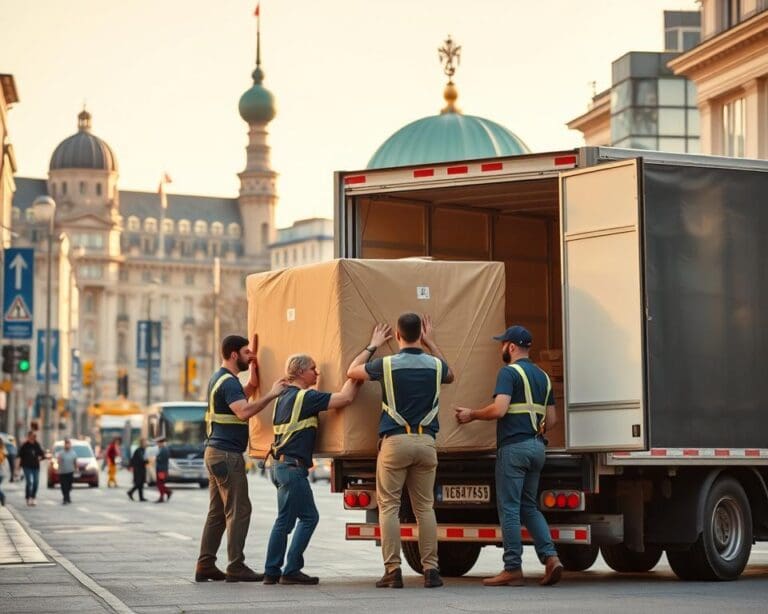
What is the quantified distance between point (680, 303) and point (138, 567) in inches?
236

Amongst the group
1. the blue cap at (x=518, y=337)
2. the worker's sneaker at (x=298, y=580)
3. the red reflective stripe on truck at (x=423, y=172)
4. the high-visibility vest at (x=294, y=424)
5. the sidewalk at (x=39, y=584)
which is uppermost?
the red reflective stripe on truck at (x=423, y=172)

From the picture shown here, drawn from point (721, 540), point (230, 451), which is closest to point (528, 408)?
point (721, 540)

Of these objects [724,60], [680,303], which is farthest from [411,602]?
[724,60]

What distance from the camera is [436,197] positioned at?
1559cm

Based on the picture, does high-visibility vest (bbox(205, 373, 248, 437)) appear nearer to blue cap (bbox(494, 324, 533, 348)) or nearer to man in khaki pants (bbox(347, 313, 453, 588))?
man in khaki pants (bbox(347, 313, 453, 588))

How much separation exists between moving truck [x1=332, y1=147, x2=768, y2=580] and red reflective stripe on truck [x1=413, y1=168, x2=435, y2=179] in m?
0.01

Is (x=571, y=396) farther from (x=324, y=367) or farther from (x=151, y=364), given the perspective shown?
(x=151, y=364)

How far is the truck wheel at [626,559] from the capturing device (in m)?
15.0

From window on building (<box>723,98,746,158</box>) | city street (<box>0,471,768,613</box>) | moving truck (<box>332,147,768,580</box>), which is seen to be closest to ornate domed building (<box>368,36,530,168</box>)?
window on building (<box>723,98,746,158</box>)

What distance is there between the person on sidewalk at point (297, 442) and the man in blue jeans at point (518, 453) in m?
1.06

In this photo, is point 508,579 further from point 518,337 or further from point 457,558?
point 457,558

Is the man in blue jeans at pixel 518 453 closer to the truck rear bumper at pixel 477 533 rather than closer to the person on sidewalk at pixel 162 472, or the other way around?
the truck rear bumper at pixel 477 533

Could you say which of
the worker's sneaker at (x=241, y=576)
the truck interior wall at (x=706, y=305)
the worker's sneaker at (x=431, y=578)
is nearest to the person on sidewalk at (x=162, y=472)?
the worker's sneaker at (x=241, y=576)

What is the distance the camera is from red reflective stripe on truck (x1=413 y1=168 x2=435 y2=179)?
14.2 meters
